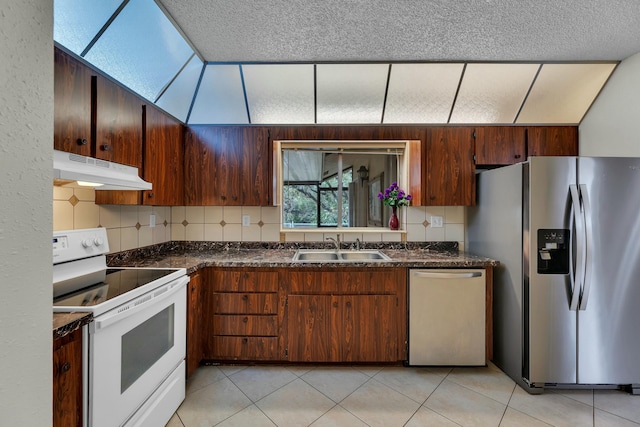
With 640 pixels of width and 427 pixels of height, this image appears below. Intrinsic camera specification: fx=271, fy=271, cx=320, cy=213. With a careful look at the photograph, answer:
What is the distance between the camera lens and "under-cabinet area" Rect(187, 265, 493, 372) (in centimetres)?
212

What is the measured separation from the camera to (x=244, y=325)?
2.13 m

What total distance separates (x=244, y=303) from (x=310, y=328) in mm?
554

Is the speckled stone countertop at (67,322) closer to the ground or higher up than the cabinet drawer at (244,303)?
higher up

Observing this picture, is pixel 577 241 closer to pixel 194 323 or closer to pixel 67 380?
pixel 194 323

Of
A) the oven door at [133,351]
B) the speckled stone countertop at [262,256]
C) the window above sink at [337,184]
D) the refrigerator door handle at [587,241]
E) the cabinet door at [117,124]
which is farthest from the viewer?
the window above sink at [337,184]

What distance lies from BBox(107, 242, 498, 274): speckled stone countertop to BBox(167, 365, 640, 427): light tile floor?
819 mm

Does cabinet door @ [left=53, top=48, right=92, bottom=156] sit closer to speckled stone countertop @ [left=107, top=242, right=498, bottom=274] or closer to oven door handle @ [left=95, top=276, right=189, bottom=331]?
oven door handle @ [left=95, top=276, right=189, bottom=331]

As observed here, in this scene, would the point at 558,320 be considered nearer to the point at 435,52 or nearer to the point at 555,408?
the point at 555,408

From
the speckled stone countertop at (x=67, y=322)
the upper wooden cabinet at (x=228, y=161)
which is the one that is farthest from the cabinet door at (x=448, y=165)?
the speckled stone countertop at (x=67, y=322)

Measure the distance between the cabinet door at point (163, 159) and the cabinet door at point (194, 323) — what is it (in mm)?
692

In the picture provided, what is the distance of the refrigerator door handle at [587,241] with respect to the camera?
1792 mm

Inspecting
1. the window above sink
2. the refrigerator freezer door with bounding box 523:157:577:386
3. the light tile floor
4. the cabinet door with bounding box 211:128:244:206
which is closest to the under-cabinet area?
the light tile floor

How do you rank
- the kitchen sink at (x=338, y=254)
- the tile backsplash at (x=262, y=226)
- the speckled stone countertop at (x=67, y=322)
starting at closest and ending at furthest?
the speckled stone countertop at (x=67, y=322) → the kitchen sink at (x=338, y=254) → the tile backsplash at (x=262, y=226)

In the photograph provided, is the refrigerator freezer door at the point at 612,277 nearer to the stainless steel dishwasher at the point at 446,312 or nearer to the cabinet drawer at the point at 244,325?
the stainless steel dishwasher at the point at 446,312
